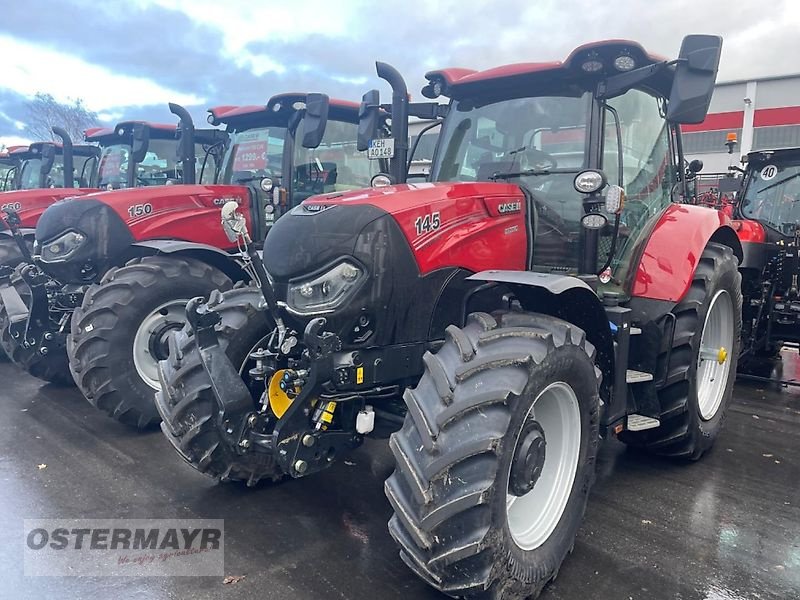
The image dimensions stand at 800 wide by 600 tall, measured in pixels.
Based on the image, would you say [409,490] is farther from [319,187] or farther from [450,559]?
[319,187]

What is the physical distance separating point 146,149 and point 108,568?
5.74 meters

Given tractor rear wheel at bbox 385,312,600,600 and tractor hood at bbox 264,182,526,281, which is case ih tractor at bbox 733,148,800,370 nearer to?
tractor hood at bbox 264,182,526,281

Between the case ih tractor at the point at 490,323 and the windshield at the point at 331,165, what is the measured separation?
195 cm

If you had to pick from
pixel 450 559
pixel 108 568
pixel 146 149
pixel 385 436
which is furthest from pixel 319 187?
pixel 450 559

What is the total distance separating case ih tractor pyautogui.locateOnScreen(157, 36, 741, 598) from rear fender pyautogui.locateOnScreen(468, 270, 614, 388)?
0.01 metres

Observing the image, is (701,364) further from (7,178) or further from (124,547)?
(7,178)

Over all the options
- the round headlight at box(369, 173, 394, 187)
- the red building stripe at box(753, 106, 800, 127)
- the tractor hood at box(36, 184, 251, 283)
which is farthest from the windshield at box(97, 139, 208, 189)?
the red building stripe at box(753, 106, 800, 127)

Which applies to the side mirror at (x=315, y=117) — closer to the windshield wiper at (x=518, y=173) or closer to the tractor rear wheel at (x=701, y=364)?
the windshield wiper at (x=518, y=173)

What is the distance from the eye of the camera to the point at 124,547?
3.10 metres

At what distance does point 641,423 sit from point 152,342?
140 inches

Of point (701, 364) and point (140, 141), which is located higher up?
point (140, 141)

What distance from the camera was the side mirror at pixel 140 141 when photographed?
7371mm

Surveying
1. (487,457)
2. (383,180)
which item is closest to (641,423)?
(487,457)

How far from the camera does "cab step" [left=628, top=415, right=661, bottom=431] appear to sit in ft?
11.8
